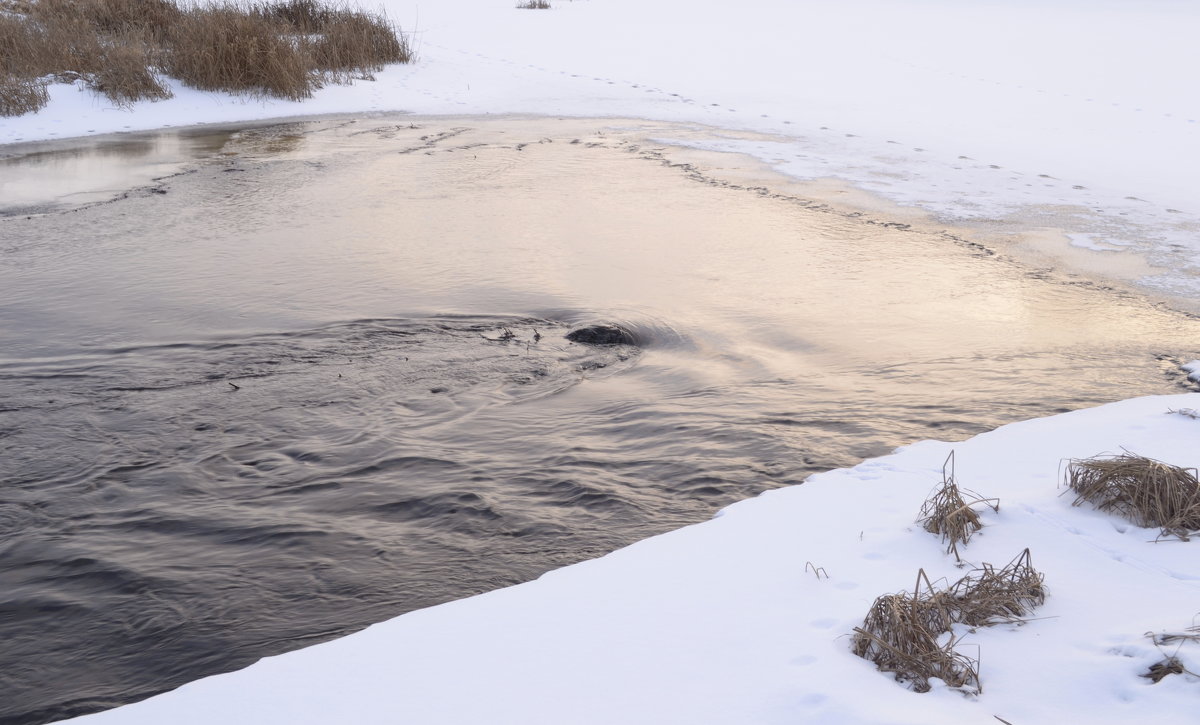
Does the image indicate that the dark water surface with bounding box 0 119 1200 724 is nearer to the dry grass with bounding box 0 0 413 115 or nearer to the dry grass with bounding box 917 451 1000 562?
the dry grass with bounding box 917 451 1000 562

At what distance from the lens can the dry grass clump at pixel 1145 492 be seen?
3.08m

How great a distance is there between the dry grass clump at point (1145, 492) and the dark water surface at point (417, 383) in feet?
3.31

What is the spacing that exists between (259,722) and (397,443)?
1.85 m

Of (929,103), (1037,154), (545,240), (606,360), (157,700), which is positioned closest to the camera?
(157,700)

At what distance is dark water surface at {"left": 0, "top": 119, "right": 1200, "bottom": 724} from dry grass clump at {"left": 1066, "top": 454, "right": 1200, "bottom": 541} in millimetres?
1010

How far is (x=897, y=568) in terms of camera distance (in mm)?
3023

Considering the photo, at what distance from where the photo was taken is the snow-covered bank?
2369 millimetres

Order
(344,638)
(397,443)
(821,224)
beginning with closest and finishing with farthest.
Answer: (344,638), (397,443), (821,224)

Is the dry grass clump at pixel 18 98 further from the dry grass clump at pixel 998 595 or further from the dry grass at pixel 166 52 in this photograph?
the dry grass clump at pixel 998 595

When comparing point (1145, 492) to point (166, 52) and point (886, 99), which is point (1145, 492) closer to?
point (886, 99)

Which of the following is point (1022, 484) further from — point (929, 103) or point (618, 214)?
point (929, 103)

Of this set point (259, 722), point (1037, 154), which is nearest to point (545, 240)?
point (259, 722)

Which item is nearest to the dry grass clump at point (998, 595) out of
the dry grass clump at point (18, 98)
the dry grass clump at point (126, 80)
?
the dry grass clump at point (126, 80)

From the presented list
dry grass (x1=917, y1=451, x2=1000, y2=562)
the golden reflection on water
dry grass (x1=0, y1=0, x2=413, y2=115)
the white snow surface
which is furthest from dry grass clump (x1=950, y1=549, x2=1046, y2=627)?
dry grass (x1=0, y1=0, x2=413, y2=115)
